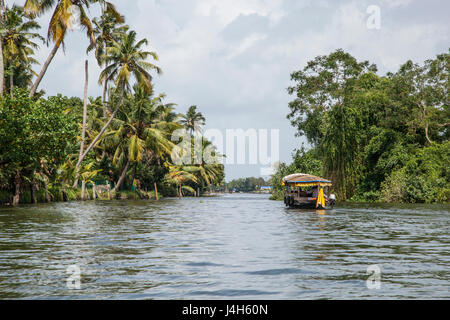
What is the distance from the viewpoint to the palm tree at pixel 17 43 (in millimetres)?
37094

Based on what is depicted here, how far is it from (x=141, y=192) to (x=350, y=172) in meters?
26.3

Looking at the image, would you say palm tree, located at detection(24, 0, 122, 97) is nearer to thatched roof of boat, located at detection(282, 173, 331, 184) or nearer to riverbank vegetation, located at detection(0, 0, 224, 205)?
riverbank vegetation, located at detection(0, 0, 224, 205)

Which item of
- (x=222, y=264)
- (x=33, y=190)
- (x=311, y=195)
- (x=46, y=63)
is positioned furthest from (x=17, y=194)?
(x=222, y=264)

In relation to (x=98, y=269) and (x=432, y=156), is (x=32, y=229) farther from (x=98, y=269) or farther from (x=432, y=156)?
(x=432, y=156)

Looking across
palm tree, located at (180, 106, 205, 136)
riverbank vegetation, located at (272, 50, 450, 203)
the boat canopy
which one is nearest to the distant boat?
the boat canopy

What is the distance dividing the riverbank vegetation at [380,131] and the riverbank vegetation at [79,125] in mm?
17816

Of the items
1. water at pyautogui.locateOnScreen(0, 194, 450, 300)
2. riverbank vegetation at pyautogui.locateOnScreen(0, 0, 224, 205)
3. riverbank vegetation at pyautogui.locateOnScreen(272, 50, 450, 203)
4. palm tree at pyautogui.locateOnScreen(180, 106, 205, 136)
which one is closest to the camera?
water at pyautogui.locateOnScreen(0, 194, 450, 300)

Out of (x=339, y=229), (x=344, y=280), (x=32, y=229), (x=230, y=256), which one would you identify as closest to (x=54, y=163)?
(x=32, y=229)

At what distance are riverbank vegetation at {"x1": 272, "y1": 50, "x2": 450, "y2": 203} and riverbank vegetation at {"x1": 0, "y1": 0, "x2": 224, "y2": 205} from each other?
17816 millimetres

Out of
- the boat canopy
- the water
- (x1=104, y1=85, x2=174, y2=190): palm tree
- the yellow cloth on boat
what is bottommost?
the water

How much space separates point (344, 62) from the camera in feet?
190

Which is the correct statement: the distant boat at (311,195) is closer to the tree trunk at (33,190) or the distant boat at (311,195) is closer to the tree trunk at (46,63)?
the tree trunk at (33,190)

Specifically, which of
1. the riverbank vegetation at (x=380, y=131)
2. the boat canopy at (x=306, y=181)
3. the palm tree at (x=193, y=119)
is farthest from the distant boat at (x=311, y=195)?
the palm tree at (x=193, y=119)

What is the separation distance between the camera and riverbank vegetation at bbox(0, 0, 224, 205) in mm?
31062
